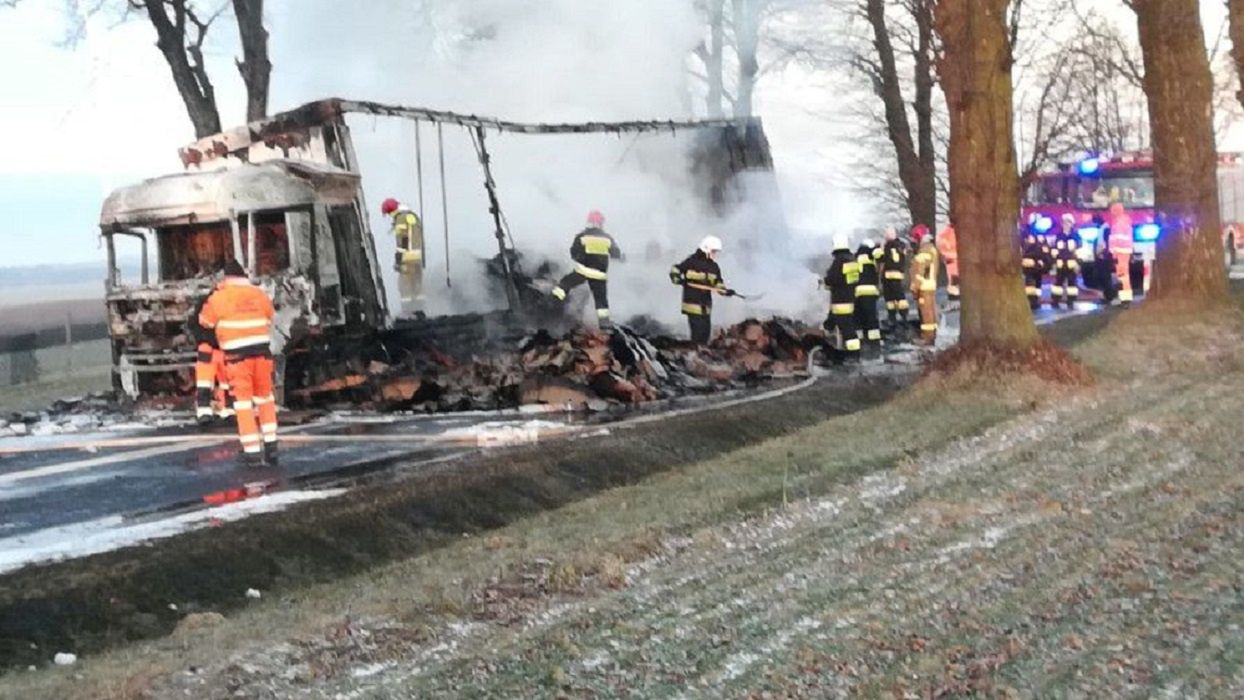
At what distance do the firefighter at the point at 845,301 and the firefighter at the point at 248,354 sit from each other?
8101 millimetres

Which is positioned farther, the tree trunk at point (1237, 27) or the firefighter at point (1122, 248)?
the firefighter at point (1122, 248)

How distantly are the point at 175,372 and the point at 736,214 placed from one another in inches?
425

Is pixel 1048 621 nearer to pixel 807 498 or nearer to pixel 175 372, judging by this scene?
pixel 807 498

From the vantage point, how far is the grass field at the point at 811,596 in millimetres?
5242

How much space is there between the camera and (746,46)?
32.4 meters

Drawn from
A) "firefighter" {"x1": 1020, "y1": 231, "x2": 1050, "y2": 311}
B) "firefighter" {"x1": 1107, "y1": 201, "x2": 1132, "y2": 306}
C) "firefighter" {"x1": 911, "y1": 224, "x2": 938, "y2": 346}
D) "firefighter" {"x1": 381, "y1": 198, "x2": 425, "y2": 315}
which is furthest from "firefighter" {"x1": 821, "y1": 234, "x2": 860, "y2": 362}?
"firefighter" {"x1": 1107, "y1": 201, "x2": 1132, "y2": 306}

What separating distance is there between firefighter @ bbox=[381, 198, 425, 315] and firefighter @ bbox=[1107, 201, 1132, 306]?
11.6m

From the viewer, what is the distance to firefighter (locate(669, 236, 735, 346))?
16.8 meters

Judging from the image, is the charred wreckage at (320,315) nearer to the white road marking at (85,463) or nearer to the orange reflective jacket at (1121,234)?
the white road marking at (85,463)

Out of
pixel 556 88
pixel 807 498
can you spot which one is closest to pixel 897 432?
pixel 807 498

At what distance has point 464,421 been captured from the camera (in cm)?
1306

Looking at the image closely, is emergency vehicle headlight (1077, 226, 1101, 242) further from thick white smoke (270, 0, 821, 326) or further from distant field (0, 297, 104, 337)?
distant field (0, 297, 104, 337)

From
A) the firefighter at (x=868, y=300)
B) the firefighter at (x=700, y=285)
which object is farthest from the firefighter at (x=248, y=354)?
the firefighter at (x=868, y=300)

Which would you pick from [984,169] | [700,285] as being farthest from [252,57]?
[984,169]
